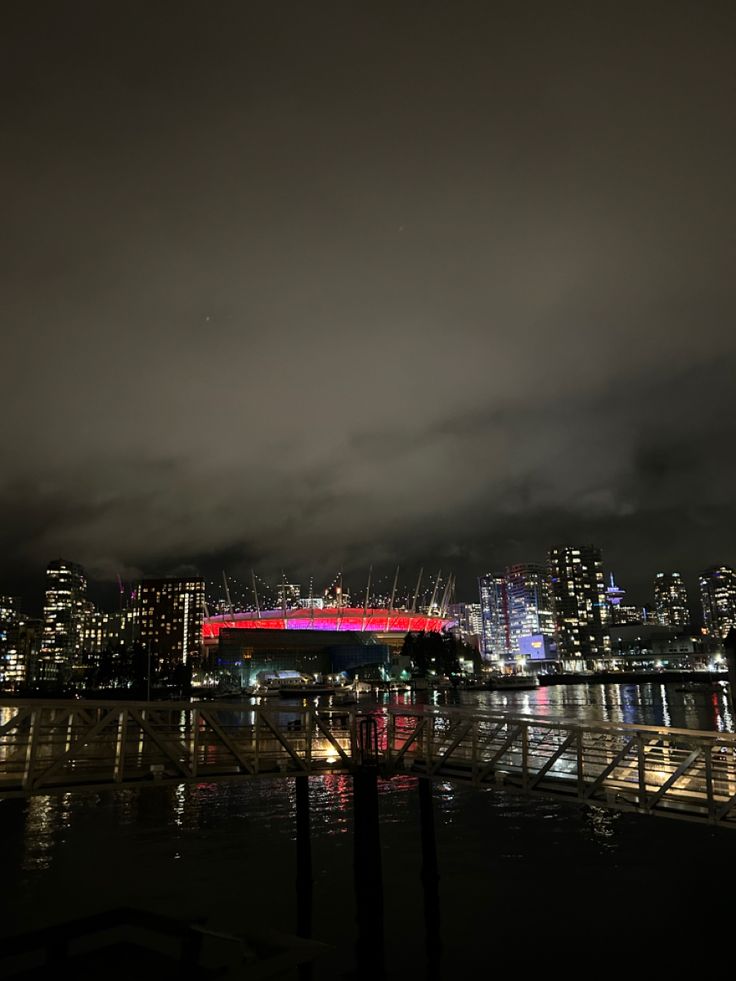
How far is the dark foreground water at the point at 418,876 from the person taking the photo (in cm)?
1919

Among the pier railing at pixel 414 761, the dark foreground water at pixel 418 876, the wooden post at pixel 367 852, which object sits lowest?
the dark foreground water at pixel 418 876

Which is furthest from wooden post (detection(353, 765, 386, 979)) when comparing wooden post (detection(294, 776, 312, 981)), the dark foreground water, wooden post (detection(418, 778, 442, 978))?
wooden post (detection(294, 776, 312, 981))

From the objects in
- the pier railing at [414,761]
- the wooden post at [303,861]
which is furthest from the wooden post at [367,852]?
the wooden post at [303,861]

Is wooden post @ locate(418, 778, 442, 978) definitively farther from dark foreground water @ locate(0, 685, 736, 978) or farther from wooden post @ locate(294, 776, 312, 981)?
wooden post @ locate(294, 776, 312, 981)

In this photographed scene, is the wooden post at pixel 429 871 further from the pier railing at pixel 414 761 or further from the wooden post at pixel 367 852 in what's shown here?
the wooden post at pixel 367 852

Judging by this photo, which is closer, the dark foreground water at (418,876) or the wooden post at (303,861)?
the dark foreground water at (418,876)

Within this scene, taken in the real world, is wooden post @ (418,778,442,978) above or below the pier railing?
below

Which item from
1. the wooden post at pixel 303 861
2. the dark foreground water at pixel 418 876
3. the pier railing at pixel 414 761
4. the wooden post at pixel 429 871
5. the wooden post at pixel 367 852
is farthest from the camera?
the wooden post at pixel 303 861

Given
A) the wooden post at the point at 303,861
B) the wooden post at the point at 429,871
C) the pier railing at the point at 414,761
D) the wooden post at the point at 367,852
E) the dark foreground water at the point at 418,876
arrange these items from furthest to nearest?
the wooden post at the point at 303,861 → the wooden post at the point at 429,871 → the wooden post at the point at 367,852 → the dark foreground water at the point at 418,876 → the pier railing at the point at 414,761

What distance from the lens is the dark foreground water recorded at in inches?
755

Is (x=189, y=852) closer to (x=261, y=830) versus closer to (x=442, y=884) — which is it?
(x=261, y=830)

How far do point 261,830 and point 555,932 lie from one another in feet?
56.2

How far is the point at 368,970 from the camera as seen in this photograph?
59.8 ft

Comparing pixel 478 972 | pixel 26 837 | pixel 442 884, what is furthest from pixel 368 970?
pixel 26 837
